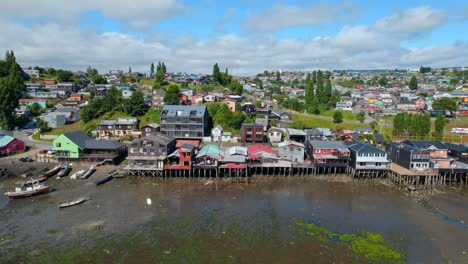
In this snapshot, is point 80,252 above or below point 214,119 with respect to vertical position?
below

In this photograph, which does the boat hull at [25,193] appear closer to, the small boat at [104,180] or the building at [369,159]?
the small boat at [104,180]

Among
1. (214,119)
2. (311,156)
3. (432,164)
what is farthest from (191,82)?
(432,164)

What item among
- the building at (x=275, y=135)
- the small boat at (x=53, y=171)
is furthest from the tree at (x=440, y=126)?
the small boat at (x=53, y=171)

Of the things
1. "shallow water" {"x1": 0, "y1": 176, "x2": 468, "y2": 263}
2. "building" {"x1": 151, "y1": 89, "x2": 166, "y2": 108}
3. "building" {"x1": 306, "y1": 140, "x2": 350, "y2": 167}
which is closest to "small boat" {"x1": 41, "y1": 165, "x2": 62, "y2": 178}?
"shallow water" {"x1": 0, "y1": 176, "x2": 468, "y2": 263}

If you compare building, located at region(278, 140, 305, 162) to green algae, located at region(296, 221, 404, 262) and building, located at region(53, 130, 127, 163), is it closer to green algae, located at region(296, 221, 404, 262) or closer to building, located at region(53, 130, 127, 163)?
green algae, located at region(296, 221, 404, 262)

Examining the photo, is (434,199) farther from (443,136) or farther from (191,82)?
(191,82)

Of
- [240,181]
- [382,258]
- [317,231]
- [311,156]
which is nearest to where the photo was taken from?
[382,258]

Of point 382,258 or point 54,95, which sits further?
point 54,95

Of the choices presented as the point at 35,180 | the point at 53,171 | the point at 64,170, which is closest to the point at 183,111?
the point at 64,170
